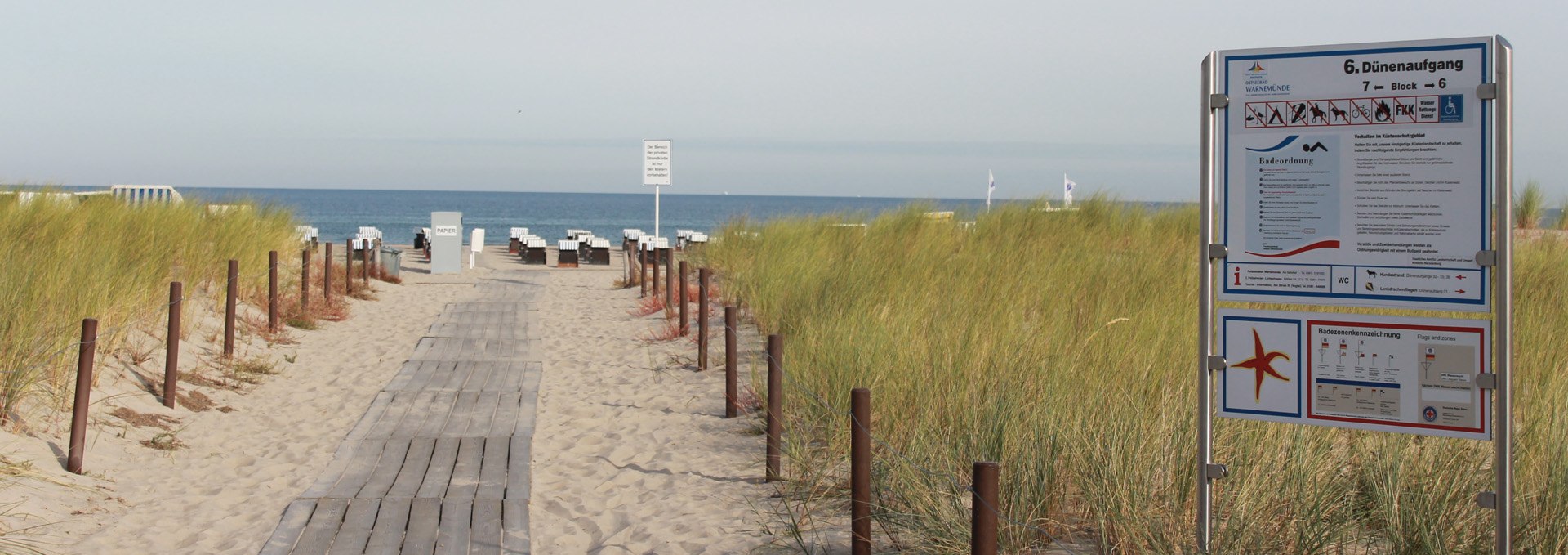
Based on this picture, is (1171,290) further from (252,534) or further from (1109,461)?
(252,534)

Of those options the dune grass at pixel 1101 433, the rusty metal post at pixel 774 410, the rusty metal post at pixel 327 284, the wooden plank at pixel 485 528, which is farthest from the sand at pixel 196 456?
the rusty metal post at pixel 327 284

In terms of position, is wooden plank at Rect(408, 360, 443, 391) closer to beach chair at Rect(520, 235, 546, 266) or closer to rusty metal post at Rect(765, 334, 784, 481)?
rusty metal post at Rect(765, 334, 784, 481)

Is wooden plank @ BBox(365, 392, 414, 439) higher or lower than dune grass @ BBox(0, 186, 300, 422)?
lower

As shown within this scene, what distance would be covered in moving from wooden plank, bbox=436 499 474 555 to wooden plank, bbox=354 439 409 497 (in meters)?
0.46

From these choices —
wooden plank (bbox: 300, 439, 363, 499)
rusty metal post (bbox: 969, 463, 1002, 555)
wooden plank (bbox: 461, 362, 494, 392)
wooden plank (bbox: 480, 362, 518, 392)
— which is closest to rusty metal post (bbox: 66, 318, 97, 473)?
wooden plank (bbox: 300, 439, 363, 499)

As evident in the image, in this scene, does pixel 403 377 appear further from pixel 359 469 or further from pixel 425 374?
pixel 359 469

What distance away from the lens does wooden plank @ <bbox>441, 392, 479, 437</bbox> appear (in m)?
7.61

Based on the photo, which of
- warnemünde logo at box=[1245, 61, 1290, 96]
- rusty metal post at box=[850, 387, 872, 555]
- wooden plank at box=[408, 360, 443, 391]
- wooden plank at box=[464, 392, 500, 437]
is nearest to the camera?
warnemünde logo at box=[1245, 61, 1290, 96]

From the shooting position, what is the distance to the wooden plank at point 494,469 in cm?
607

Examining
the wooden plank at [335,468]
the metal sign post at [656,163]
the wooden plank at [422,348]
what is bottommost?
the wooden plank at [335,468]

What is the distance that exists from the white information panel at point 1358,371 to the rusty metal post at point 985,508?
122 centimetres

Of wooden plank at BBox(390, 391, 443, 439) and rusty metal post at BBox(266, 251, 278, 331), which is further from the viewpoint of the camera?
rusty metal post at BBox(266, 251, 278, 331)

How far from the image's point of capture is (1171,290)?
28.1 ft

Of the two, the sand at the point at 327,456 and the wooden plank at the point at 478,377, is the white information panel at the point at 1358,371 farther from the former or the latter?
the wooden plank at the point at 478,377
